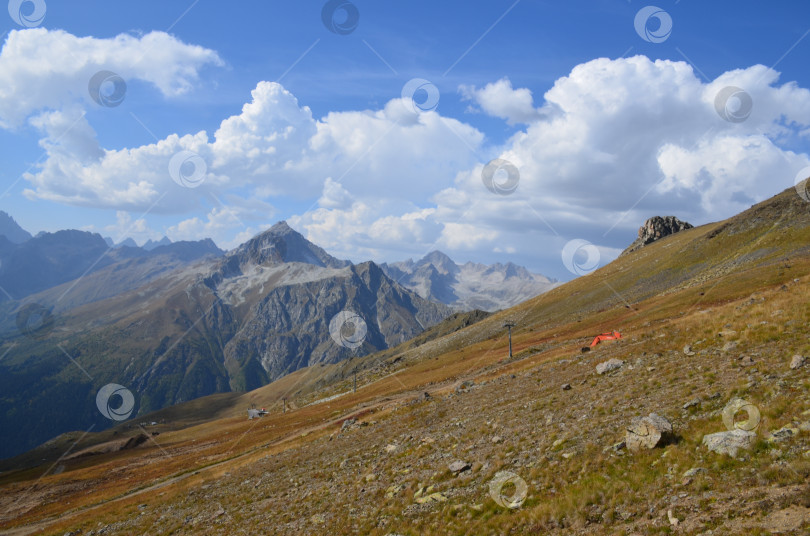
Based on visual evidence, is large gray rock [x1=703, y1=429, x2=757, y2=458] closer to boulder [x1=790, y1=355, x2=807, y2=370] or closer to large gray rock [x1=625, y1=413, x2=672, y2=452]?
large gray rock [x1=625, y1=413, x2=672, y2=452]

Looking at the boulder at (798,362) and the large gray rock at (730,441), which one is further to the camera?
the boulder at (798,362)

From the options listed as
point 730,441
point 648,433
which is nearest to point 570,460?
point 648,433

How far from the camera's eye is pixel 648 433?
17.2m

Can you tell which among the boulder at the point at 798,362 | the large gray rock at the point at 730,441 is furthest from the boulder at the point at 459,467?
the boulder at the point at 798,362

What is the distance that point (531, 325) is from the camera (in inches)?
4914

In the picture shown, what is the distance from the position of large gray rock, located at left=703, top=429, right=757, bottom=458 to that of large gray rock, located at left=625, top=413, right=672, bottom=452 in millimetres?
1458

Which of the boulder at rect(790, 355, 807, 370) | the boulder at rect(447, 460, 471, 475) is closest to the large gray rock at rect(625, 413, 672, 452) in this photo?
the boulder at rect(790, 355, 807, 370)

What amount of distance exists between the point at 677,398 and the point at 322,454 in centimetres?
2842

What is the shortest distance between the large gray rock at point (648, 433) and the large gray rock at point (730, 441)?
146cm

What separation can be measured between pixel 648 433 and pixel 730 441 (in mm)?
2865

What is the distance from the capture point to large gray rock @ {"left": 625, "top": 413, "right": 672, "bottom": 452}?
16781 mm

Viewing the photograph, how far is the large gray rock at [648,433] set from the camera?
55.1ft

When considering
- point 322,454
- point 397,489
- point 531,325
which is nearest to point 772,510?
point 397,489

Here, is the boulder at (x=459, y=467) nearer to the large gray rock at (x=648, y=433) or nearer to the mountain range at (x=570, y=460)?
the mountain range at (x=570, y=460)
